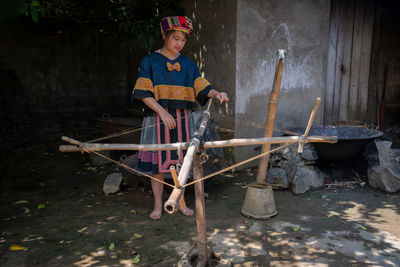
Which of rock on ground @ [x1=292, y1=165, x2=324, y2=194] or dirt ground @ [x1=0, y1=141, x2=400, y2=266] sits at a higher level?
rock on ground @ [x1=292, y1=165, x2=324, y2=194]

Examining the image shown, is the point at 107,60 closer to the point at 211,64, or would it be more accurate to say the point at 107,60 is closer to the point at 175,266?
the point at 211,64

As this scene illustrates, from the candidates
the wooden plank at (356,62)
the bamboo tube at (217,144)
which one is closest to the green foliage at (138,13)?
the bamboo tube at (217,144)

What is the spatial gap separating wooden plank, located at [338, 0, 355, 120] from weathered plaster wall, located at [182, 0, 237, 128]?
7.51 feet

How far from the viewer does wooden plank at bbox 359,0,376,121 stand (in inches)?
239

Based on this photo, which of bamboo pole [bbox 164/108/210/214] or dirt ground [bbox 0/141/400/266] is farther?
dirt ground [bbox 0/141/400/266]

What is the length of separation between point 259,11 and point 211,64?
1.06m

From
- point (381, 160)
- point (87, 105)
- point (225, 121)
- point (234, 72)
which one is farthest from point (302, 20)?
point (87, 105)

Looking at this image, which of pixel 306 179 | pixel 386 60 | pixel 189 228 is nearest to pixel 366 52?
pixel 386 60

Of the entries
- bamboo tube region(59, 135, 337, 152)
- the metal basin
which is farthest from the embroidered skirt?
the metal basin

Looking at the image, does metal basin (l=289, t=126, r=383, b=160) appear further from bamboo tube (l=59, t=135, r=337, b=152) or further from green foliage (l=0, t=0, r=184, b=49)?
green foliage (l=0, t=0, r=184, b=49)

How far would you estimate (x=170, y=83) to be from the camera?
340 centimetres

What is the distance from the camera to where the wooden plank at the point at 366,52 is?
606 centimetres

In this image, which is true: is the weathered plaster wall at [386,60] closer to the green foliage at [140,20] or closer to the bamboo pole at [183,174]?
the green foliage at [140,20]

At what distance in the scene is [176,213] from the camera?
12.2ft
